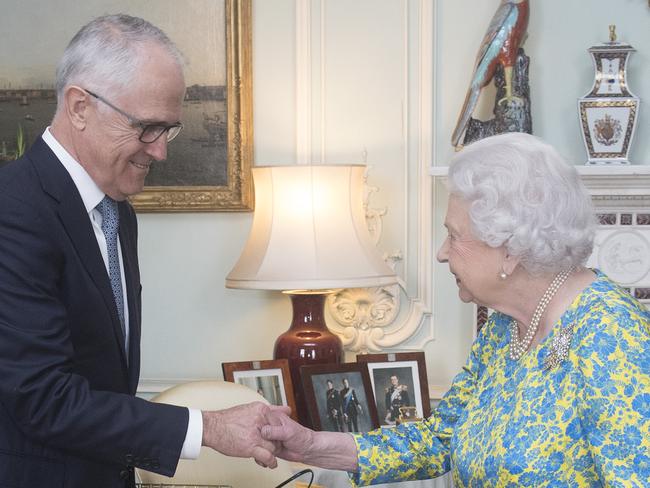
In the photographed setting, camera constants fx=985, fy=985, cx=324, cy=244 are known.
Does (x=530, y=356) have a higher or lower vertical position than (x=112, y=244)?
lower

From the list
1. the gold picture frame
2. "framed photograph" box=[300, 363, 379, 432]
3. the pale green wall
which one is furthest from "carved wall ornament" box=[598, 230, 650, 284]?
the gold picture frame

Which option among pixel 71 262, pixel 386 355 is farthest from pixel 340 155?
pixel 71 262

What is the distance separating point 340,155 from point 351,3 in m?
0.57

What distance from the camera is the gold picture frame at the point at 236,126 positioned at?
3715 millimetres

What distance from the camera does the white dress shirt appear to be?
2023 millimetres

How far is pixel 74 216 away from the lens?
197 centimetres

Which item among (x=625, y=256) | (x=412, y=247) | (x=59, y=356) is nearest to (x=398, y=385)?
(x=412, y=247)

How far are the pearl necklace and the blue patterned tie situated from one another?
0.85m

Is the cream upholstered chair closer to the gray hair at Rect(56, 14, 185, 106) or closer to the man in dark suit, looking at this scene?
the man in dark suit

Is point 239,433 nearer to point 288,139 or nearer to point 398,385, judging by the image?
point 398,385

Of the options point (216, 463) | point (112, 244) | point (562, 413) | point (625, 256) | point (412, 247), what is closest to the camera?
point (562, 413)

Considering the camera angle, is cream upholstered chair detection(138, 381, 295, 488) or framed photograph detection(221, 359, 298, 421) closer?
cream upholstered chair detection(138, 381, 295, 488)

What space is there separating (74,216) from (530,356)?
976mm

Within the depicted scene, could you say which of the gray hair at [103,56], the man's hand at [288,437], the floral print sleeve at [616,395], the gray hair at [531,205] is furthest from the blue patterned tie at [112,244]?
the floral print sleeve at [616,395]
